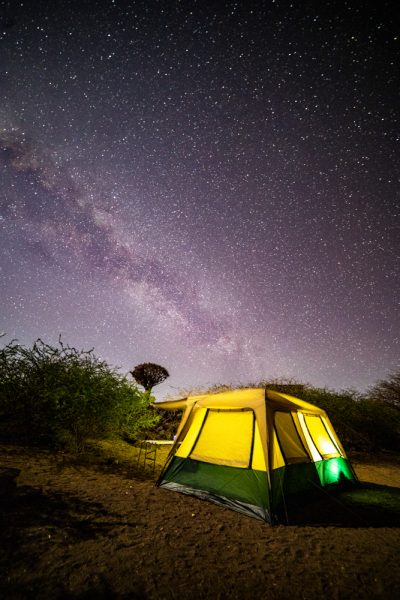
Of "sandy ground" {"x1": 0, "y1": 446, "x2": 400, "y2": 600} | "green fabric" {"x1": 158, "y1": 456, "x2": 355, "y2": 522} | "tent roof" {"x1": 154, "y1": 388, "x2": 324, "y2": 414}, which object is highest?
"tent roof" {"x1": 154, "y1": 388, "x2": 324, "y2": 414}

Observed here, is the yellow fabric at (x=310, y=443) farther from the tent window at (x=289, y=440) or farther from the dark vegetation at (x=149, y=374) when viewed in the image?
the dark vegetation at (x=149, y=374)

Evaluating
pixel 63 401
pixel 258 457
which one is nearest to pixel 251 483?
pixel 258 457

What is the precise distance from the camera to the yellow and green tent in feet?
16.8

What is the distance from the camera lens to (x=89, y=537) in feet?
12.0

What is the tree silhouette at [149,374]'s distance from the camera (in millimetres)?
21938

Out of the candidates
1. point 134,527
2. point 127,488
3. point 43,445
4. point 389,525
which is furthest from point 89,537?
point 43,445

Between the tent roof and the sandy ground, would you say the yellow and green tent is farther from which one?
the sandy ground

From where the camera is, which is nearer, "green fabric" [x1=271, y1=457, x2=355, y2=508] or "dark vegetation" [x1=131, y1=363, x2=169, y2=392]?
"green fabric" [x1=271, y1=457, x2=355, y2=508]

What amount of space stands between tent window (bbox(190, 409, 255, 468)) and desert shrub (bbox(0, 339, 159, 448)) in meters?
3.43

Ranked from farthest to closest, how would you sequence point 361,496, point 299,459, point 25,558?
1. point 361,496
2. point 299,459
3. point 25,558

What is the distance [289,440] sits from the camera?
597 cm

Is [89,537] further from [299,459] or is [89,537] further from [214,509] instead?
[299,459]

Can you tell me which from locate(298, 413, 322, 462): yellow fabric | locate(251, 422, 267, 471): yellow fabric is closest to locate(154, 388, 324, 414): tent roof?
locate(298, 413, 322, 462): yellow fabric

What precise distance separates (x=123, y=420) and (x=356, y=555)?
23.4 ft
